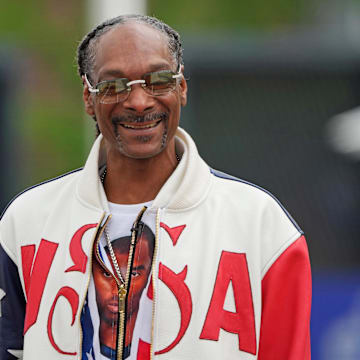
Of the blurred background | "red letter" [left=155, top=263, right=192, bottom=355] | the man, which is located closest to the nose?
the man

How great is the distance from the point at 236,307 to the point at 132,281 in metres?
0.34

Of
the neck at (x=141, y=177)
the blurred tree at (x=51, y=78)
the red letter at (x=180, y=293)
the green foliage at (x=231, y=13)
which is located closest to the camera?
the red letter at (x=180, y=293)

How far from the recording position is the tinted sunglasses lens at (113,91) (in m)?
2.62

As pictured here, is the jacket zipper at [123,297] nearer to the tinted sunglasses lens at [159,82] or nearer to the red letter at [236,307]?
the red letter at [236,307]

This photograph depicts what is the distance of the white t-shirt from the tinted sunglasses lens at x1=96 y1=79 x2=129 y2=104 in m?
0.36

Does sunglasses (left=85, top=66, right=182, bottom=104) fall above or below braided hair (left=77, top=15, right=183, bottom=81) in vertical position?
below

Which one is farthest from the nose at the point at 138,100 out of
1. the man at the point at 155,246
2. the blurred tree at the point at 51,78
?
the blurred tree at the point at 51,78

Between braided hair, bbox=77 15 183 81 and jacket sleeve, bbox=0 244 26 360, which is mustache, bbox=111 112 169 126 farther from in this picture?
jacket sleeve, bbox=0 244 26 360

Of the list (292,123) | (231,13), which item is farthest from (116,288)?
(231,13)

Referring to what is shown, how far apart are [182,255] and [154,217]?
0.56 ft

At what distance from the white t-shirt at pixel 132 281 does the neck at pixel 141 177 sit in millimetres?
41

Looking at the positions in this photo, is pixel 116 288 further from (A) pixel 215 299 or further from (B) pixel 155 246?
(A) pixel 215 299

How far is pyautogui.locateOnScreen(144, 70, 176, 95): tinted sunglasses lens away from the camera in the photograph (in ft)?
8.58

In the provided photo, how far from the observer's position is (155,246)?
2.63 m
